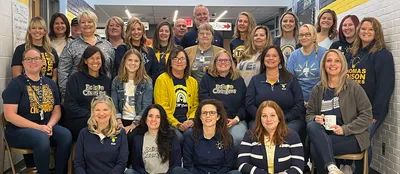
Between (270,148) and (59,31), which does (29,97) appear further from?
(270,148)

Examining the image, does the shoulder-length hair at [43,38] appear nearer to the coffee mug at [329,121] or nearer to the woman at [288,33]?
the woman at [288,33]

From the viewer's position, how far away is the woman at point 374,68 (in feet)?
12.0

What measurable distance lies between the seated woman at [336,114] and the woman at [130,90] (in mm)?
1580

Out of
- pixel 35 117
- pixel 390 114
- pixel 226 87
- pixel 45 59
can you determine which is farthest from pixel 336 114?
pixel 45 59

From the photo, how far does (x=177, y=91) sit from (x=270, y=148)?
1.15 m

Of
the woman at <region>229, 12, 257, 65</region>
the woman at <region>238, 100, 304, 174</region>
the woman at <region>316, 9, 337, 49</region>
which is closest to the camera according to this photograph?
the woman at <region>238, 100, 304, 174</region>

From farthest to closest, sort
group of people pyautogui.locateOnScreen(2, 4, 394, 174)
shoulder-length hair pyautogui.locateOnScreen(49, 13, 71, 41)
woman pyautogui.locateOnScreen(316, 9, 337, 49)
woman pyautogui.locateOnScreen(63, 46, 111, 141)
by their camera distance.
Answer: woman pyautogui.locateOnScreen(316, 9, 337, 49)
shoulder-length hair pyautogui.locateOnScreen(49, 13, 71, 41)
woman pyautogui.locateOnScreen(63, 46, 111, 141)
group of people pyautogui.locateOnScreen(2, 4, 394, 174)

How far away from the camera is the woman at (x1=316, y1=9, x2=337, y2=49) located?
4.27 meters

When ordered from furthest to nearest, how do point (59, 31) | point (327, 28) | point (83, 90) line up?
point (327, 28), point (59, 31), point (83, 90)

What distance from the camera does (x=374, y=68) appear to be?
12.2 ft

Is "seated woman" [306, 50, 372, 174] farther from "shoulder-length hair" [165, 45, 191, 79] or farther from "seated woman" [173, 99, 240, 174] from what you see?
"shoulder-length hair" [165, 45, 191, 79]

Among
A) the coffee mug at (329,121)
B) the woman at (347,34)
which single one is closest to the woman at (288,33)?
the woman at (347,34)

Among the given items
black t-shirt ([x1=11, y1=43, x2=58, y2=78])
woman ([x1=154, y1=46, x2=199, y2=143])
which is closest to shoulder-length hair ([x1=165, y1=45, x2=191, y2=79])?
woman ([x1=154, y1=46, x2=199, y2=143])

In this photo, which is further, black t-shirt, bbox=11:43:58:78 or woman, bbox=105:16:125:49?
woman, bbox=105:16:125:49
